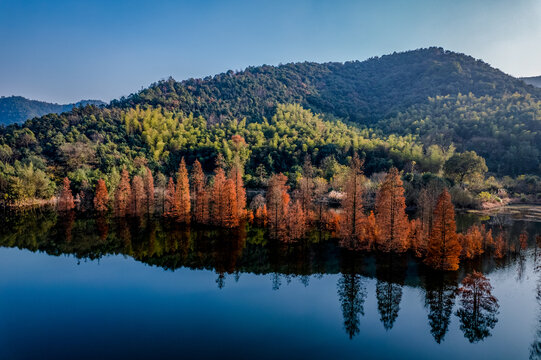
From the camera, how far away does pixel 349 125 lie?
11900 centimetres

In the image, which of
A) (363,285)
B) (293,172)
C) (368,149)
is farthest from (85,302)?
(368,149)

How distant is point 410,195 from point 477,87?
3993 inches

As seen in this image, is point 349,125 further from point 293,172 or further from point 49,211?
point 49,211

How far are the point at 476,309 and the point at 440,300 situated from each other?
2003 mm

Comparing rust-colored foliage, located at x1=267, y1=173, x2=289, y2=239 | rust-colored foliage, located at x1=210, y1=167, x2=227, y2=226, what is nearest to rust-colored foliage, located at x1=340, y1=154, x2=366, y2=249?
rust-colored foliage, located at x1=267, y1=173, x2=289, y2=239

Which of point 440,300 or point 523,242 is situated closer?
point 440,300

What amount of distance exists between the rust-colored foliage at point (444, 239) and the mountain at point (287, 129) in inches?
1690

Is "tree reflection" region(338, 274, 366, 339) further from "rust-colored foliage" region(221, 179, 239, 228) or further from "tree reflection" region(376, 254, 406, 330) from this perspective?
"rust-colored foliage" region(221, 179, 239, 228)

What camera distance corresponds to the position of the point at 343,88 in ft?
542

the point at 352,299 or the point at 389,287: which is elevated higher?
the point at 389,287

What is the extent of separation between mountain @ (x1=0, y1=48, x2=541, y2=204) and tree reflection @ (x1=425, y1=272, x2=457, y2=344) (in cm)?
4501

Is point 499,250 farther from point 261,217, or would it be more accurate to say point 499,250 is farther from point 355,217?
point 261,217

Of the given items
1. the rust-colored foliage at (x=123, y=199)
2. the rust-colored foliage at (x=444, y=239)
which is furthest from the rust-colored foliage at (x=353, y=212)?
the rust-colored foliage at (x=123, y=199)

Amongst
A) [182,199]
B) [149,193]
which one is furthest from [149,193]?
[182,199]
